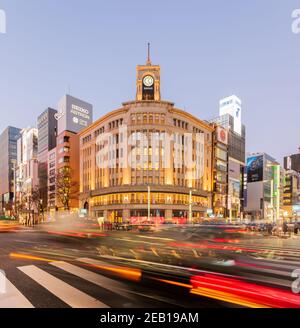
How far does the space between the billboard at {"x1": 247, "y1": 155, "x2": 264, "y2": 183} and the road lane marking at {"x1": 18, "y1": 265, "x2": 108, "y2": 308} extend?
5770 inches

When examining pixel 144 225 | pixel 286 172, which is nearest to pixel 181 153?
pixel 144 225

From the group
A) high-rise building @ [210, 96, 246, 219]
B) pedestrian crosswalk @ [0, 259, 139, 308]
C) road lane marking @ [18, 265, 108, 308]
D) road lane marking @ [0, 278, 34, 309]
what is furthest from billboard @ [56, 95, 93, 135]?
road lane marking @ [0, 278, 34, 309]

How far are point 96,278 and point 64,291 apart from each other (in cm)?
144

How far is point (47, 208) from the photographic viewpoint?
350ft

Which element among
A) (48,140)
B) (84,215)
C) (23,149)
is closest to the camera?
(84,215)

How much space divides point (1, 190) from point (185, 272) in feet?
657

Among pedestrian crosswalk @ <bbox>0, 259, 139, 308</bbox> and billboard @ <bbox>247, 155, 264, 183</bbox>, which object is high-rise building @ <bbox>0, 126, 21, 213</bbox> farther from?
pedestrian crosswalk @ <bbox>0, 259, 139, 308</bbox>

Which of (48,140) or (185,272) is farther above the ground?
(48,140)

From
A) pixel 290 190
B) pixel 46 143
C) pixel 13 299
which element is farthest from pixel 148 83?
pixel 290 190

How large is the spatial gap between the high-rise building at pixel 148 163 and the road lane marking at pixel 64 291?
53867mm

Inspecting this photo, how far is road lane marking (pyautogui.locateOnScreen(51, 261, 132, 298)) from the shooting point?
6.72 metres

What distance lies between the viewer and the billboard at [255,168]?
140575mm

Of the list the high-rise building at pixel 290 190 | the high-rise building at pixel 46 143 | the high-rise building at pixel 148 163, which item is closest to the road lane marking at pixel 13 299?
the high-rise building at pixel 148 163
